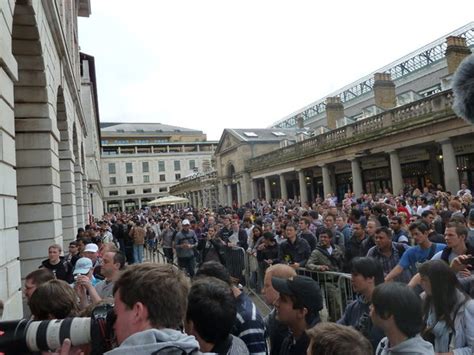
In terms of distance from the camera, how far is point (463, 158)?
19250 mm

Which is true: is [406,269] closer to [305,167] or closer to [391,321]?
[391,321]

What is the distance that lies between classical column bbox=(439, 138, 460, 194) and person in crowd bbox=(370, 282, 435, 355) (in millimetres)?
16412

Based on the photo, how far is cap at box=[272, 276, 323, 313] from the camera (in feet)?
9.97

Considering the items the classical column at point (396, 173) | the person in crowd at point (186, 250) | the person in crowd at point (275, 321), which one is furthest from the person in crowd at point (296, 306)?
the classical column at point (396, 173)

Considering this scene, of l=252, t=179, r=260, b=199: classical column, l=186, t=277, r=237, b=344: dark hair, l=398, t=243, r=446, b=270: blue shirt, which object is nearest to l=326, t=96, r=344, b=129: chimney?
l=252, t=179, r=260, b=199: classical column

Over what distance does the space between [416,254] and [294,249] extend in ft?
8.10

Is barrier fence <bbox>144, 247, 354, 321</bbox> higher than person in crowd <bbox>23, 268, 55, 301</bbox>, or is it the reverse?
person in crowd <bbox>23, 268, 55, 301</bbox>

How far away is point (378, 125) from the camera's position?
21.7 m

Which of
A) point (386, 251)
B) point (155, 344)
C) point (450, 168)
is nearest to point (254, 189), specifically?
point (450, 168)

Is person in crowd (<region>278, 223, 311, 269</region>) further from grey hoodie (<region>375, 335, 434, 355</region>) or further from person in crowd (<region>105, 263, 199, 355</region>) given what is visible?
person in crowd (<region>105, 263, 199, 355</region>)

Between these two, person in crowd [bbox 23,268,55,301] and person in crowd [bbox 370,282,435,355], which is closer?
person in crowd [bbox 370,282,435,355]

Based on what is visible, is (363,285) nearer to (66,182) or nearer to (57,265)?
(57,265)

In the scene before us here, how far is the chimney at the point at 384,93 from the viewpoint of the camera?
26594 mm

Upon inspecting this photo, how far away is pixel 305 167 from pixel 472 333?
88.5 feet
